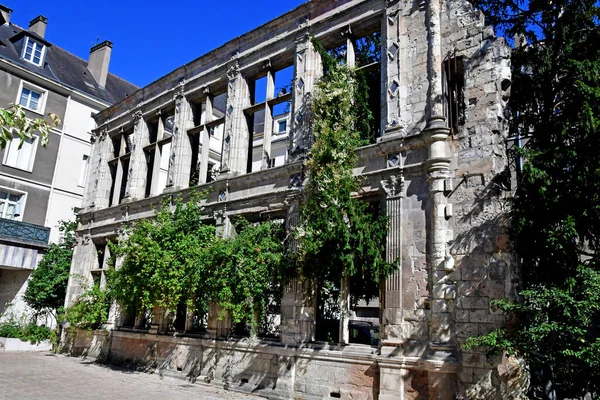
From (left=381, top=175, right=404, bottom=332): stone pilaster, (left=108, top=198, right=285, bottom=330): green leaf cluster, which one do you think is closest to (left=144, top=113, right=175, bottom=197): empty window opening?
(left=108, top=198, right=285, bottom=330): green leaf cluster

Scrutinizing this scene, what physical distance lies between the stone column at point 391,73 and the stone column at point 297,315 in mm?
3084

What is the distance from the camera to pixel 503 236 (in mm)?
7527

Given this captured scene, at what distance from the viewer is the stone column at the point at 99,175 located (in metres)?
17.1

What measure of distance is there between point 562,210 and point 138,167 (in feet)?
40.9

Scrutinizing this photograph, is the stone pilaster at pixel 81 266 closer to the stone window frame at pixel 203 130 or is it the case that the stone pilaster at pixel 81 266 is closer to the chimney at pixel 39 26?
the stone window frame at pixel 203 130

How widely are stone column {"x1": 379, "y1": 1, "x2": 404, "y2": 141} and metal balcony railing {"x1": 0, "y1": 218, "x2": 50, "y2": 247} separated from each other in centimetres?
1563

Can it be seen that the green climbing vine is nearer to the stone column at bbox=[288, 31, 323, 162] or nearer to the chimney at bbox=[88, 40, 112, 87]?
the stone column at bbox=[288, 31, 323, 162]

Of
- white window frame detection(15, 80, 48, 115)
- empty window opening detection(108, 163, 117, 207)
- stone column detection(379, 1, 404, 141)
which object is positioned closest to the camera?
stone column detection(379, 1, 404, 141)

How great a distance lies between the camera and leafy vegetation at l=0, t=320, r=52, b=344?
664 inches

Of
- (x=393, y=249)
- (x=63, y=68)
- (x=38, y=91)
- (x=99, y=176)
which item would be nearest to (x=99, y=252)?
(x=99, y=176)

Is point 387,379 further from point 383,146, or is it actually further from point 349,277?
point 383,146

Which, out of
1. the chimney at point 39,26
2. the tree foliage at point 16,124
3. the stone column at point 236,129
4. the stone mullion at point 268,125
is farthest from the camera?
the chimney at point 39,26

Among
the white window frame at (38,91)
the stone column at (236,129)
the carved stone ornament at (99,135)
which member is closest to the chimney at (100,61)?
the white window frame at (38,91)

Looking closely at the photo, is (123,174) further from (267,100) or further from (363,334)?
(363,334)
